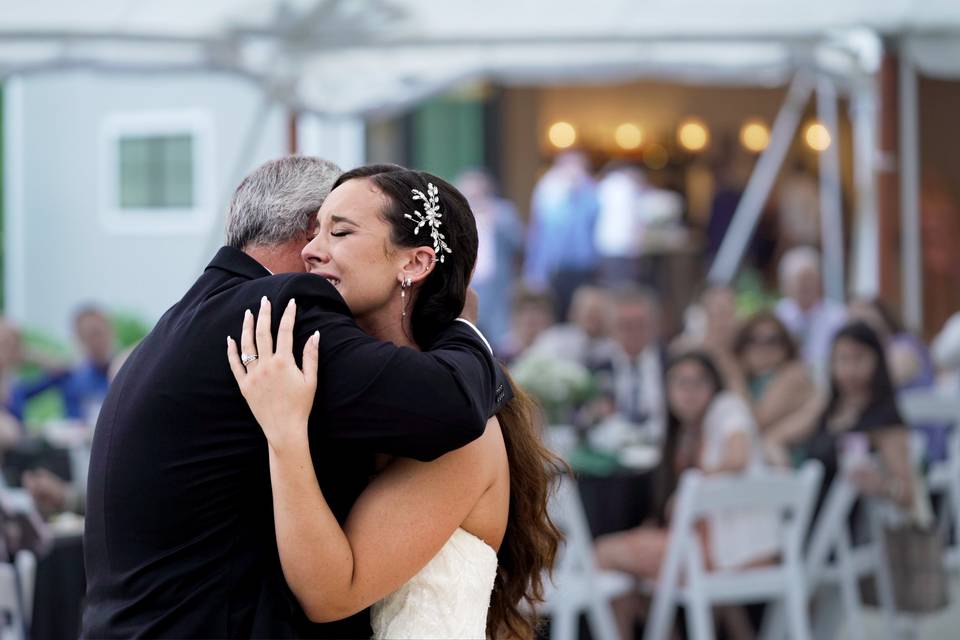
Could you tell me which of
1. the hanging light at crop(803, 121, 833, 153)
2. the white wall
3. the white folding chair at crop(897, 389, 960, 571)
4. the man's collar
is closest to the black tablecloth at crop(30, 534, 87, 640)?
the man's collar

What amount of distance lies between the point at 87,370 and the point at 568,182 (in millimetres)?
6950

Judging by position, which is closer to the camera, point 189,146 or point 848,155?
point 189,146

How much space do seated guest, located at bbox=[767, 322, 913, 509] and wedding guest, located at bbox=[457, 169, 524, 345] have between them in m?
6.54

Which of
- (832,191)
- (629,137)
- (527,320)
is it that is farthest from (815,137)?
(527,320)

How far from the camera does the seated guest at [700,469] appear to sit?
513 centimetres

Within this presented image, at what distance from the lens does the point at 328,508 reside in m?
2.02

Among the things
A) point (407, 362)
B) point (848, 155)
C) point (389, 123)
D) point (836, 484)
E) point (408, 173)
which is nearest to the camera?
point (407, 362)

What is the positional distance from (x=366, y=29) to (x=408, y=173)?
5.90 metres

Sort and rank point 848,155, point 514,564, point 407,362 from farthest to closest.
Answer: point 848,155, point 514,564, point 407,362

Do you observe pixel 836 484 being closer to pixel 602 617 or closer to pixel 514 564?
pixel 602 617

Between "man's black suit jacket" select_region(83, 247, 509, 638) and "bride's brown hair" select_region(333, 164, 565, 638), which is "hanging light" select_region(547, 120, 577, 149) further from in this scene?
"man's black suit jacket" select_region(83, 247, 509, 638)

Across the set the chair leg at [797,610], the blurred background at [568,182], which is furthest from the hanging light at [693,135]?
the chair leg at [797,610]

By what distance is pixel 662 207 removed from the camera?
14.3 m

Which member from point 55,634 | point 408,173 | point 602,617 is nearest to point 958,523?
point 602,617
